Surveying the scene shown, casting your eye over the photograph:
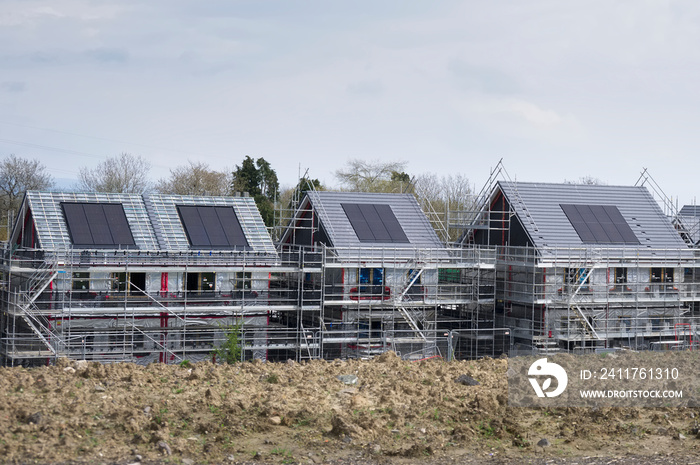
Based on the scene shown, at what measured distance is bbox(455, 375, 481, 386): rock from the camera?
19.5 metres

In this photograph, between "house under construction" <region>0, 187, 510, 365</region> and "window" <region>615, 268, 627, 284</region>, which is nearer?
"house under construction" <region>0, 187, 510, 365</region>

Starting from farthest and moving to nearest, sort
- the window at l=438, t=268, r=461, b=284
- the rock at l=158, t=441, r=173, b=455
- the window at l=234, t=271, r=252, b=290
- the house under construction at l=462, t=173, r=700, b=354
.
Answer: the window at l=438, t=268, r=461, b=284 → the house under construction at l=462, t=173, r=700, b=354 → the window at l=234, t=271, r=252, b=290 → the rock at l=158, t=441, r=173, b=455

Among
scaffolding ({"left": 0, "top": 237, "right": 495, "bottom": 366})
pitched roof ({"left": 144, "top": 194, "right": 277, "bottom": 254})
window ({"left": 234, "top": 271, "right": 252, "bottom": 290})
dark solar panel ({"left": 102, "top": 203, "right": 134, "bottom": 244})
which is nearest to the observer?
scaffolding ({"left": 0, "top": 237, "right": 495, "bottom": 366})

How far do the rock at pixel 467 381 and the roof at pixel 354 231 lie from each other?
46.0 ft

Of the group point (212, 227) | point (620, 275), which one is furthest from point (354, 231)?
point (620, 275)

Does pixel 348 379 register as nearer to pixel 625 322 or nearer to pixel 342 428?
pixel 342 428

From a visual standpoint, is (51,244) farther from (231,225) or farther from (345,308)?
(345,308)

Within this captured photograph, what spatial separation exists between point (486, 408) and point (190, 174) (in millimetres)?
57663

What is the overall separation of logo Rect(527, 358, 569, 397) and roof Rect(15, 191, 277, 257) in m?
15.9

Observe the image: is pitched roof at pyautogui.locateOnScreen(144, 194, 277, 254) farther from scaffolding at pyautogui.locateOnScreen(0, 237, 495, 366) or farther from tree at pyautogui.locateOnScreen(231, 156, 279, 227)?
tree at pyautogui.locateOnScreen(231, 156, 279, 227)

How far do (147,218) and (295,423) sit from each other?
20001 mm

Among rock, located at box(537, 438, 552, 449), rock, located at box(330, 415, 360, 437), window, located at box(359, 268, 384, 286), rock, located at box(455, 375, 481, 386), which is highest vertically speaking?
window, located at box(359, 268, 384, 286)

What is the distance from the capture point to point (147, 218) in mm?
33750

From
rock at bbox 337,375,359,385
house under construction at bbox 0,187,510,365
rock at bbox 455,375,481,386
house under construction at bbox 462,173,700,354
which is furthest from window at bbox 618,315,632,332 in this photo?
rock at bbox 337,375,359,385
